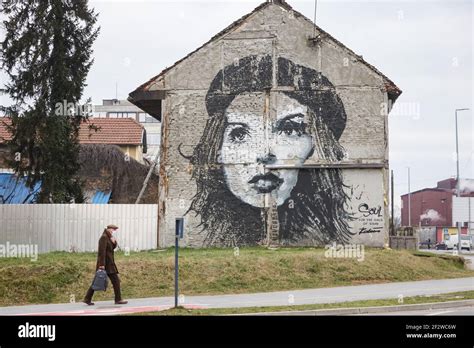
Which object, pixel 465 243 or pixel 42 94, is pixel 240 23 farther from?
pixel 465 243

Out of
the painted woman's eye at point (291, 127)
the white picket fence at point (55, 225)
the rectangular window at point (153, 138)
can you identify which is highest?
the rectangular window at point (153, 138)

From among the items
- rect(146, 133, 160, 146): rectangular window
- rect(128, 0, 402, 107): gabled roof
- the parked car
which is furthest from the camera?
rect(146, 133, 160, 146): rectangular window

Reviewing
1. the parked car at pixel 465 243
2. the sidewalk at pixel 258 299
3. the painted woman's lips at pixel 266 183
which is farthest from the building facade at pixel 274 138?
the parked car at pixel 465 243

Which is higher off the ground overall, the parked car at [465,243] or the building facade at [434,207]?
the building facade at [434,207]

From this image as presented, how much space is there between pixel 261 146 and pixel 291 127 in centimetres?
135

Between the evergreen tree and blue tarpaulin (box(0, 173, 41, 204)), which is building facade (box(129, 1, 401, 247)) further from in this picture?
blue tarpaulin (box(0, 173, 41, 204))

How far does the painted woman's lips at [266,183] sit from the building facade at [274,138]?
4 centimetres

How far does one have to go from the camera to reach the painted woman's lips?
28625mm

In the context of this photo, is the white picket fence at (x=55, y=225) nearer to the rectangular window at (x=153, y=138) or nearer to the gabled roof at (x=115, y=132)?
the gabled roof at (x=115, y=132)

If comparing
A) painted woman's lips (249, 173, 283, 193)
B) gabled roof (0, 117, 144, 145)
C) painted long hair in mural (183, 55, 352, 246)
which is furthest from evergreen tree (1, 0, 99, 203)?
gabled roof (0, 117, 144, 145)

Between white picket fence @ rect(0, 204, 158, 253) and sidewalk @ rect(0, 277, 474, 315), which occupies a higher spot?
white picket fence @ rect(0, 204, 158, 253)

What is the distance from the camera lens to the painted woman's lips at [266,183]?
28.6 m

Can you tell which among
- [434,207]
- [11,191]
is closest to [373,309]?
[11,191]
